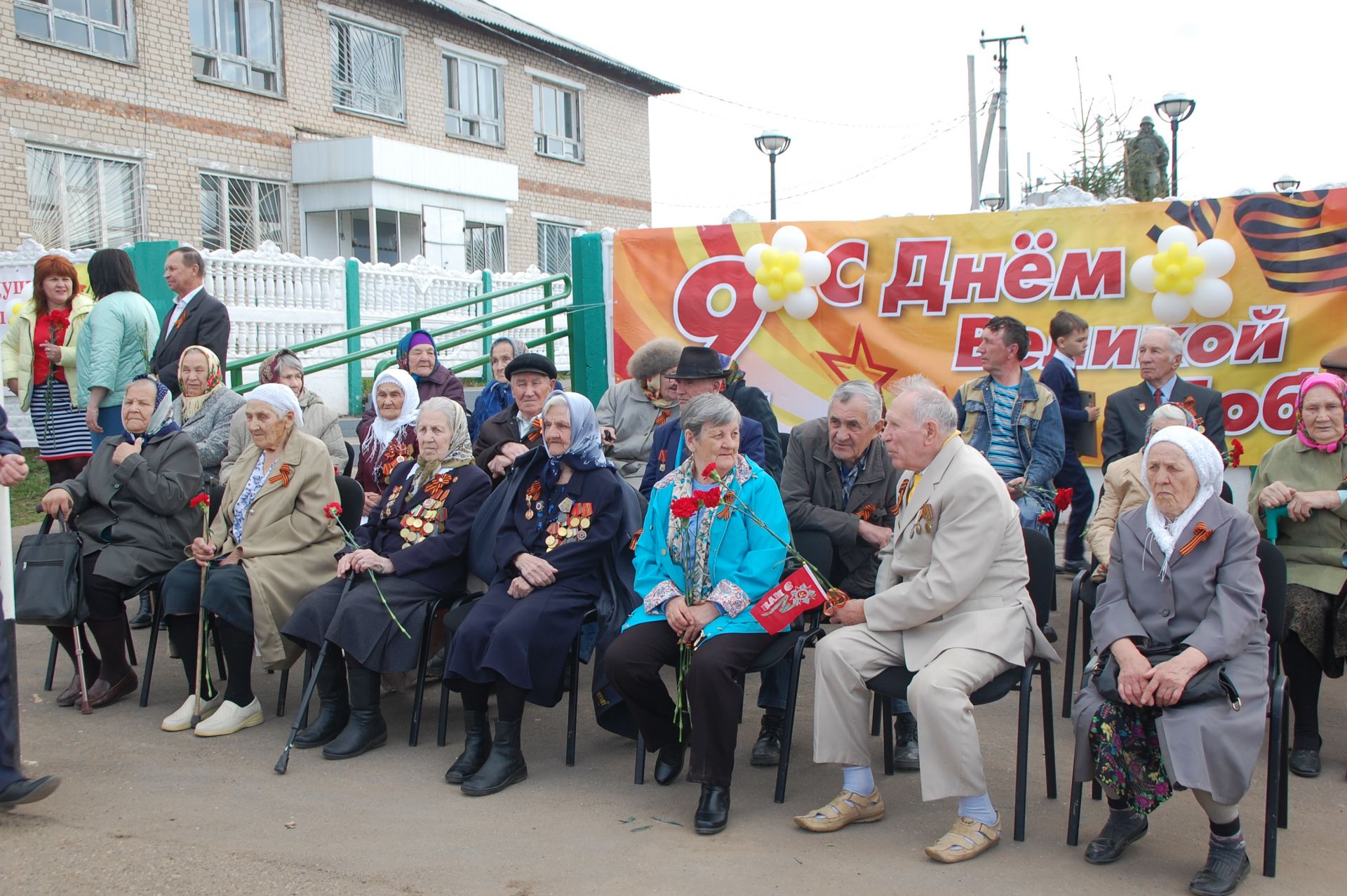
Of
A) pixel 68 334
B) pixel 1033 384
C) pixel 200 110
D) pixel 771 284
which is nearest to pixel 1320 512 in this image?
pixel 1033 384

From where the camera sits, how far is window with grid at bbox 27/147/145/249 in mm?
15047

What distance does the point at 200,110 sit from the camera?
55.0 ft

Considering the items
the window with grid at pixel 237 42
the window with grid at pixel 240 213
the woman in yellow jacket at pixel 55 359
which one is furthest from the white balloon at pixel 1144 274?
the window with grid at pixel 237 42

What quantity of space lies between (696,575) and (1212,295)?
3.90 meters

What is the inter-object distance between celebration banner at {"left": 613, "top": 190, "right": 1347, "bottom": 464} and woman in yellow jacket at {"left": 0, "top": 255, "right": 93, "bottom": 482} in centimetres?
339

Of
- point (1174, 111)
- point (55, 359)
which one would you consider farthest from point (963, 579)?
point (1174, 111)

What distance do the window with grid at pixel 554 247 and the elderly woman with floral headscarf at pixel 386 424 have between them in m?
16.3

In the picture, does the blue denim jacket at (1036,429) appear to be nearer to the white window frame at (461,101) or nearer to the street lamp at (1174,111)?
the street lamp at (1174,111)

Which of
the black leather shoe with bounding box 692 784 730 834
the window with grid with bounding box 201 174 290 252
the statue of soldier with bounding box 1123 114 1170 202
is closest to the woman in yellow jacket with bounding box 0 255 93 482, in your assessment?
the black leather shoe with bounding box 692 784 730 834

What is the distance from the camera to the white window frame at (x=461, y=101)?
67.4 feet

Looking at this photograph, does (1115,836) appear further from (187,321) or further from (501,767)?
(187,321)

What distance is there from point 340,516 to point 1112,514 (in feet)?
11.3

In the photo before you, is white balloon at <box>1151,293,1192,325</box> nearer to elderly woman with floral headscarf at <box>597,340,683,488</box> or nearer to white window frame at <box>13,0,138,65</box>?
elderly woman with floral headscarf at <box>597,340,683,488</box>

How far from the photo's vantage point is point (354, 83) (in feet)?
62.4
